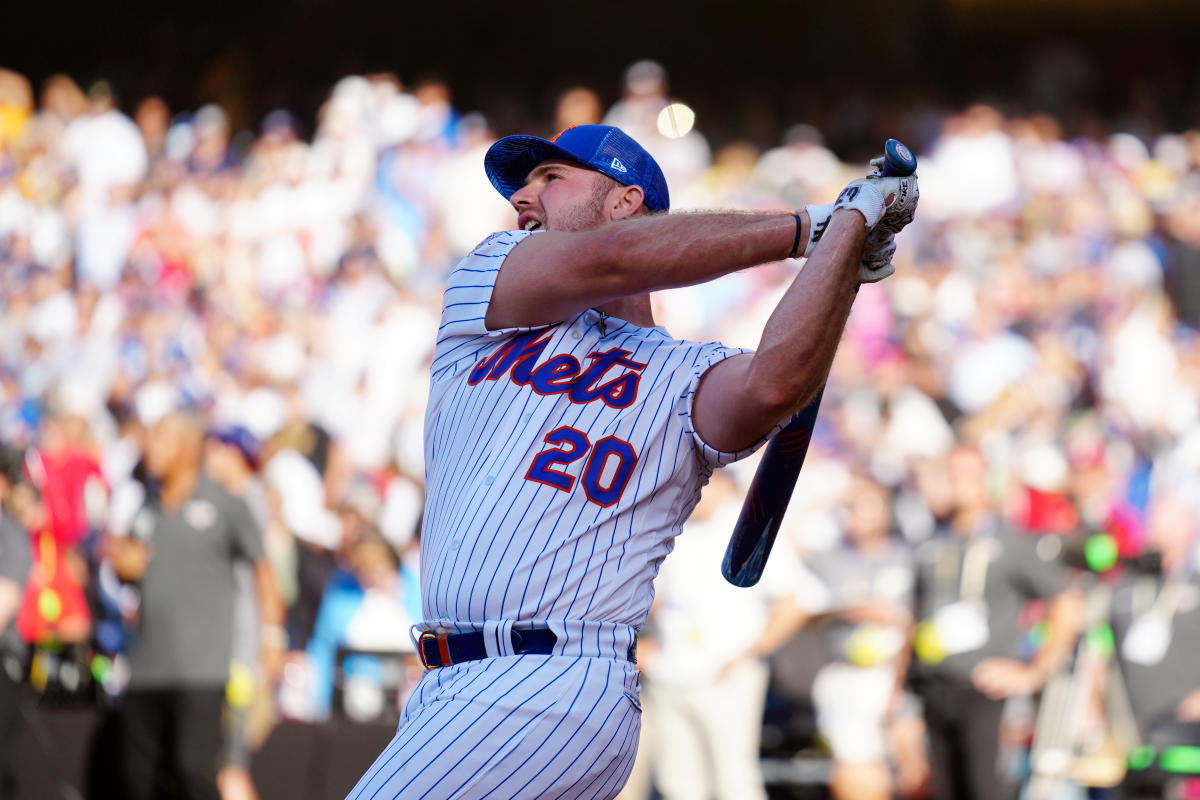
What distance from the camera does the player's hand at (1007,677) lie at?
20.9 feet

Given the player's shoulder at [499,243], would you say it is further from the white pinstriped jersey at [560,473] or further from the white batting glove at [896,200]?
the white batting glove at [896,200]

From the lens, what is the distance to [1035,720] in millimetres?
6543

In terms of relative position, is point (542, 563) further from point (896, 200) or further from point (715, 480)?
point (715, 480)

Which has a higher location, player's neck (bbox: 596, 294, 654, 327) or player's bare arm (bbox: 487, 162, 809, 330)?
player's bare arm (bbox: 487, 162, 809, 330)

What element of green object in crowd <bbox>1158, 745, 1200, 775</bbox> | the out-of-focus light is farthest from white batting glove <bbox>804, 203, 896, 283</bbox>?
the out-of-focus light

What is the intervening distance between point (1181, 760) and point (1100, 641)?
2.46 ft

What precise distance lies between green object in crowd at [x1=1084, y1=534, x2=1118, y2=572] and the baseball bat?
15.6ft

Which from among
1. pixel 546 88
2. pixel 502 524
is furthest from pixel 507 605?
pixel 546 88

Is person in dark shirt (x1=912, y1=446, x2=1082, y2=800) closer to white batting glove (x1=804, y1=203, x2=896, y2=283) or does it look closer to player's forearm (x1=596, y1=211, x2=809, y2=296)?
white batting glove (x1=804, y1=203, x2=896, y2=283)

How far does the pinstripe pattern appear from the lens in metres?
2.01

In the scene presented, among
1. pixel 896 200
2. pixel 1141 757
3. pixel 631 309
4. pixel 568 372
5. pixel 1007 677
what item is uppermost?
pixel 896 200

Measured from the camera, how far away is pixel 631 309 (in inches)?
100

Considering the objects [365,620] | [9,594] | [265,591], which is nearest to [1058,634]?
[365,620]

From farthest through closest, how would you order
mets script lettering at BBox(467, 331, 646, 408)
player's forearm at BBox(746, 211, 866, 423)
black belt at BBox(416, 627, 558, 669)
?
mets script lettering at BBox(467, 331, 646, 408) → black belt at BBox(416, 627, 558, 669) → player's forearm at BBox(746, 211, 866, 423)
